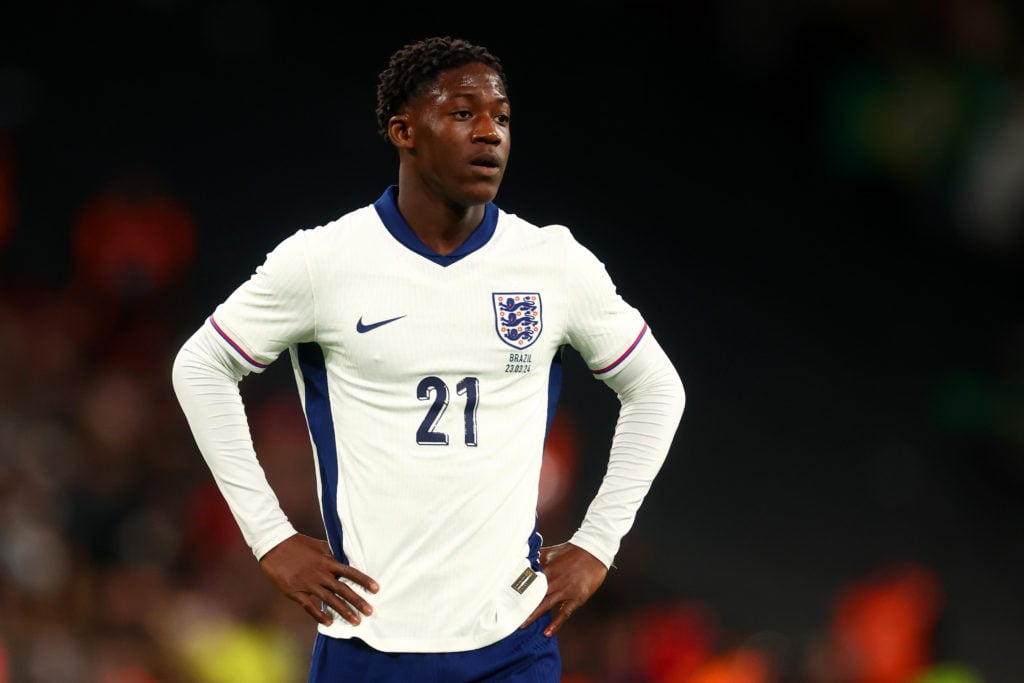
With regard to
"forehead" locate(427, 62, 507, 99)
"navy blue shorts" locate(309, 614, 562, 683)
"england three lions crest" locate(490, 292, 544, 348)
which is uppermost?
"forehead" locate(427, 62, 507, 99)

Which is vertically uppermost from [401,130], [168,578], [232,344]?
[401,130]

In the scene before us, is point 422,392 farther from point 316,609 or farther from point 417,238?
point 316,609

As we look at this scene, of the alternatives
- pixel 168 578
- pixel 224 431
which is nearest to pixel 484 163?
pixel 224 431

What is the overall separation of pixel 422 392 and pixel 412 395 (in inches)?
0.8

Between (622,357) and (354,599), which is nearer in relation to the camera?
(354,599)

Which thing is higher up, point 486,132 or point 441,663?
point 486,132

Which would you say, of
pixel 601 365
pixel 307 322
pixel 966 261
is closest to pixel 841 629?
pixel 966 261

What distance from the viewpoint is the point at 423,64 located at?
9.42ft

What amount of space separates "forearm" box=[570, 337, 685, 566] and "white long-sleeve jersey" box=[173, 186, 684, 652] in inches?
6.0

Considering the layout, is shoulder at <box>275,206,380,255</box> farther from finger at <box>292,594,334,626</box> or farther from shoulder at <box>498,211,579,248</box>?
finger at <box>292,594,334,626</box>

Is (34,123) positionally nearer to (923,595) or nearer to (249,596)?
(249,596)

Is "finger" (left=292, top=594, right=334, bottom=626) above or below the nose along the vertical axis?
below

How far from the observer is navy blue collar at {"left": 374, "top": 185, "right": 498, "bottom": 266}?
2.88 m

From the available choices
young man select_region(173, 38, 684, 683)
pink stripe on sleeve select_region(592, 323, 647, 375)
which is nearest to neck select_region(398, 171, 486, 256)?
young man select_region(173, 38, 684, 683)
